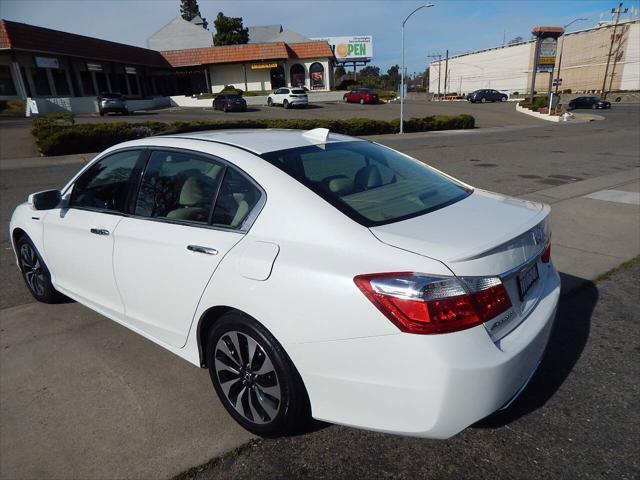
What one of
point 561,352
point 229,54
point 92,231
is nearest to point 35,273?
point 92,231

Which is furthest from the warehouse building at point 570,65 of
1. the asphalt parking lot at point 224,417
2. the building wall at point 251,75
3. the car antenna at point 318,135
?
the car antenna at point 318,135

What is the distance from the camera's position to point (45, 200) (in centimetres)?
346

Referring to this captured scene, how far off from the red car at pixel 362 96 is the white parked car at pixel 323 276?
44.4 m

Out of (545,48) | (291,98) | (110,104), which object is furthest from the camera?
(545,48)

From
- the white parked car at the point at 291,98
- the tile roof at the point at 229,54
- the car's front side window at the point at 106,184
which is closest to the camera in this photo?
the car's front side window at the point at 106,184

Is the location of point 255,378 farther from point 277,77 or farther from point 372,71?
point 372,71

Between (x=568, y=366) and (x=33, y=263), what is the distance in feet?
14.6

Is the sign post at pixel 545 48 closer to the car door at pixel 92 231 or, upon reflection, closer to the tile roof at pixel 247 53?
the tile roof at pixel 247 53

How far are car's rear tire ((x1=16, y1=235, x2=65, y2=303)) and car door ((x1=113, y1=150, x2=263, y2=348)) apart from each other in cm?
139

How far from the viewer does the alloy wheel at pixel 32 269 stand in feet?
13.0

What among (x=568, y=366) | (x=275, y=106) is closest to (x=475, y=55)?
(x=275, y=106)

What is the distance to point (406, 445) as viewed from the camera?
92.4 inches

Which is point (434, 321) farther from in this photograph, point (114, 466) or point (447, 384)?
point (114, 466)

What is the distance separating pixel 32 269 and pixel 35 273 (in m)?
0.06
